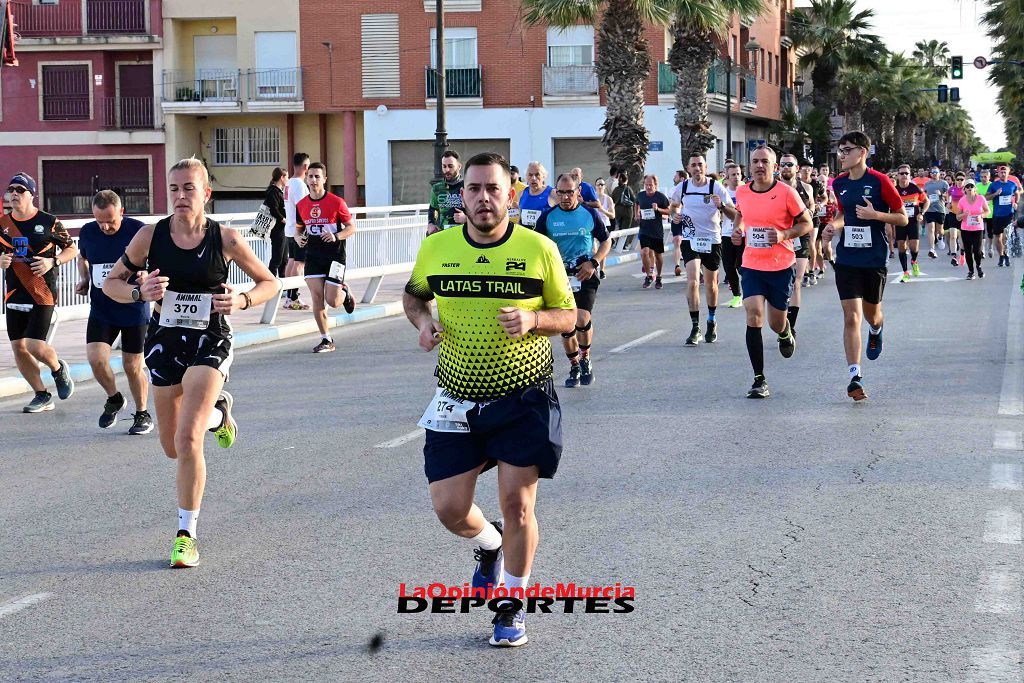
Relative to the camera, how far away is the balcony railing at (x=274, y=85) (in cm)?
4872

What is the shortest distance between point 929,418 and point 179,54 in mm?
42728

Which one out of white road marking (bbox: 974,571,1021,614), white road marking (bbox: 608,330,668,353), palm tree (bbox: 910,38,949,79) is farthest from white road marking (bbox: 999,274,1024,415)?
palm tree (bbox: 910,38,949,79)

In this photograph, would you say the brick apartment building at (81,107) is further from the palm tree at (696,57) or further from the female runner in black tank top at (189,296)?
the female runner in black tank top at (189,296)

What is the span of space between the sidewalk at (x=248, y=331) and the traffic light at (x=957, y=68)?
31.0 meters

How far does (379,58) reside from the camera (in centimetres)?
4938

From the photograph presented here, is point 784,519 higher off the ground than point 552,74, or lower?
lower

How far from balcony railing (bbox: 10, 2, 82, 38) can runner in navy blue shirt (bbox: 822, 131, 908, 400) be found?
41909 mm

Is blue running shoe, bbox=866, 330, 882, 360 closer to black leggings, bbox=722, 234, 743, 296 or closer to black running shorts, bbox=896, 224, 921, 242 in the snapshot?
black leggings, bbox=722, 234, 743, 296

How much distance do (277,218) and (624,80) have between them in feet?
60.9

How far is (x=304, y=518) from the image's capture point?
24.0 ft

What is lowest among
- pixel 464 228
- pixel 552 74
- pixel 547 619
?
pixel 547 619

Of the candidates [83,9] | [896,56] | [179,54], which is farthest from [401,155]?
[896,56]

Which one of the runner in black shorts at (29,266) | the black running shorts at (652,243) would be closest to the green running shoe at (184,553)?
the runner in black shorts at (29,266)

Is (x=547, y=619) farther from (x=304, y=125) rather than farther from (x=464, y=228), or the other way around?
(x=304, y=125)
